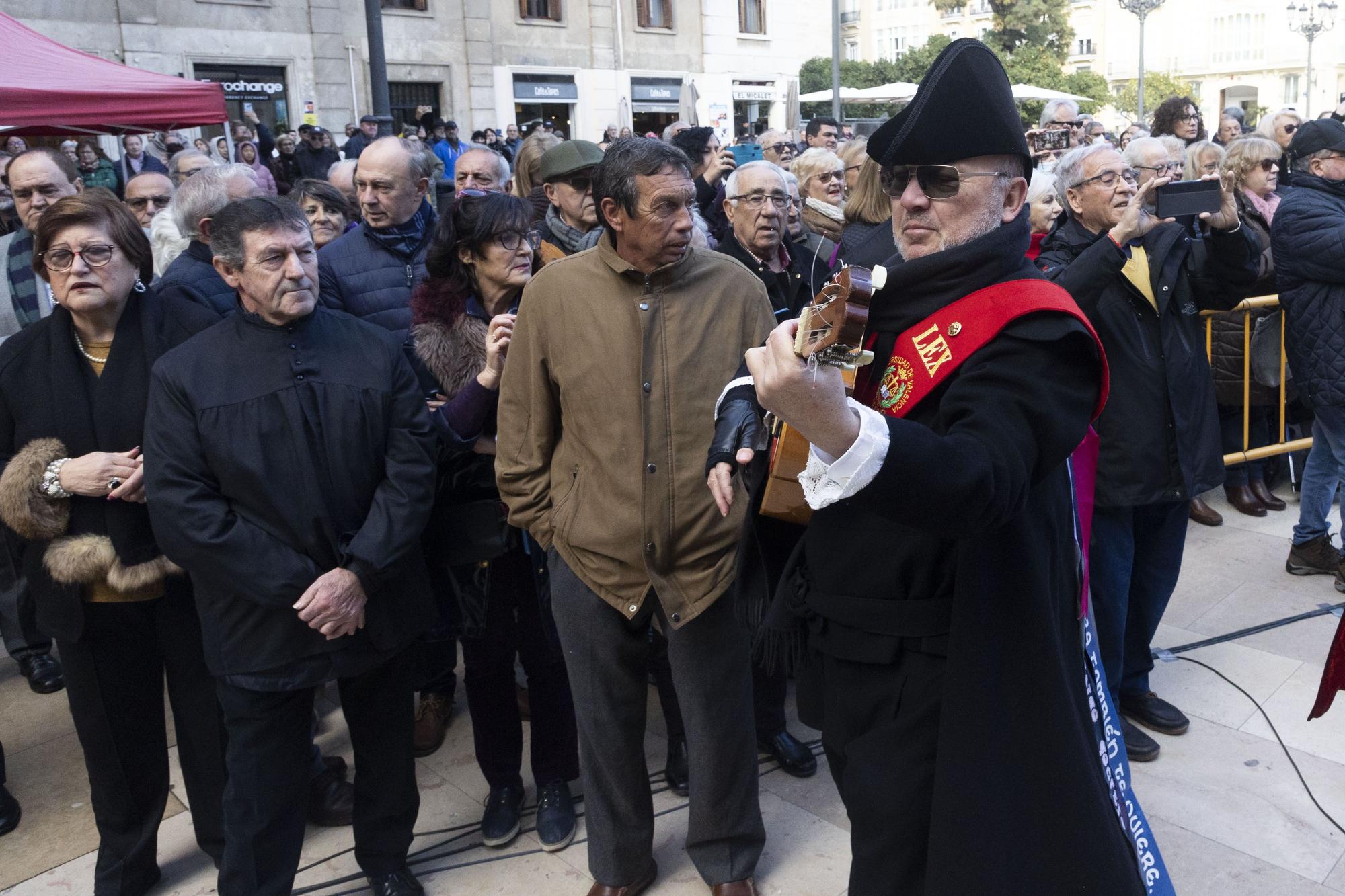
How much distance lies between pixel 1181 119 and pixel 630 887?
25.8 ft

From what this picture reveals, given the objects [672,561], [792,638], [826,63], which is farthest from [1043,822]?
[826,63]

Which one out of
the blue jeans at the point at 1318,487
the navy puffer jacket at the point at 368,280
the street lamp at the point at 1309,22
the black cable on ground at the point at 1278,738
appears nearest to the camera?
the black cable on ground at the point at 1278,738

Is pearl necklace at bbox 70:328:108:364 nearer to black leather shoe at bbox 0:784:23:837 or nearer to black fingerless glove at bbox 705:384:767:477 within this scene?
black leather shoe at bbox 0:784:23:837

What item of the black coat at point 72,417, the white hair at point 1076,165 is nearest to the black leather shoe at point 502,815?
the black coat at point 72,417

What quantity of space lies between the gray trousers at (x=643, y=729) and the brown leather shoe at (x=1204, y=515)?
159 inches

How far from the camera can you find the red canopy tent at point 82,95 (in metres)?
5.66

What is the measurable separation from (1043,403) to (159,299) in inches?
105

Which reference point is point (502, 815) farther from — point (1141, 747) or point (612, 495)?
point (1141, 747)

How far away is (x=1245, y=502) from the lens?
254 inches

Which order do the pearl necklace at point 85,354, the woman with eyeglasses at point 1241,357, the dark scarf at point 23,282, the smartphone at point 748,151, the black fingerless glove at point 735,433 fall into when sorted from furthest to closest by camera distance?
the smartphone at point 748,151 < the woman with eyeglasses at point 1241,357 < the dark scarf at point 23,282 < the pearl necklace at point 85,354 < the black fingerless glove at point 735,433

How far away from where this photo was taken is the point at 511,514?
3215 millimetres

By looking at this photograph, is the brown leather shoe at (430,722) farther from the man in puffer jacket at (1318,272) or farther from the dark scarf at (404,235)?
the man in puffer jacket at (1318,272)

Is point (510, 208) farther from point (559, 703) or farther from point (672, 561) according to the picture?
point (559, 703)

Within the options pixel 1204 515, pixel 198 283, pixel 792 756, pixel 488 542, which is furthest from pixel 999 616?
pixel 1204 515
